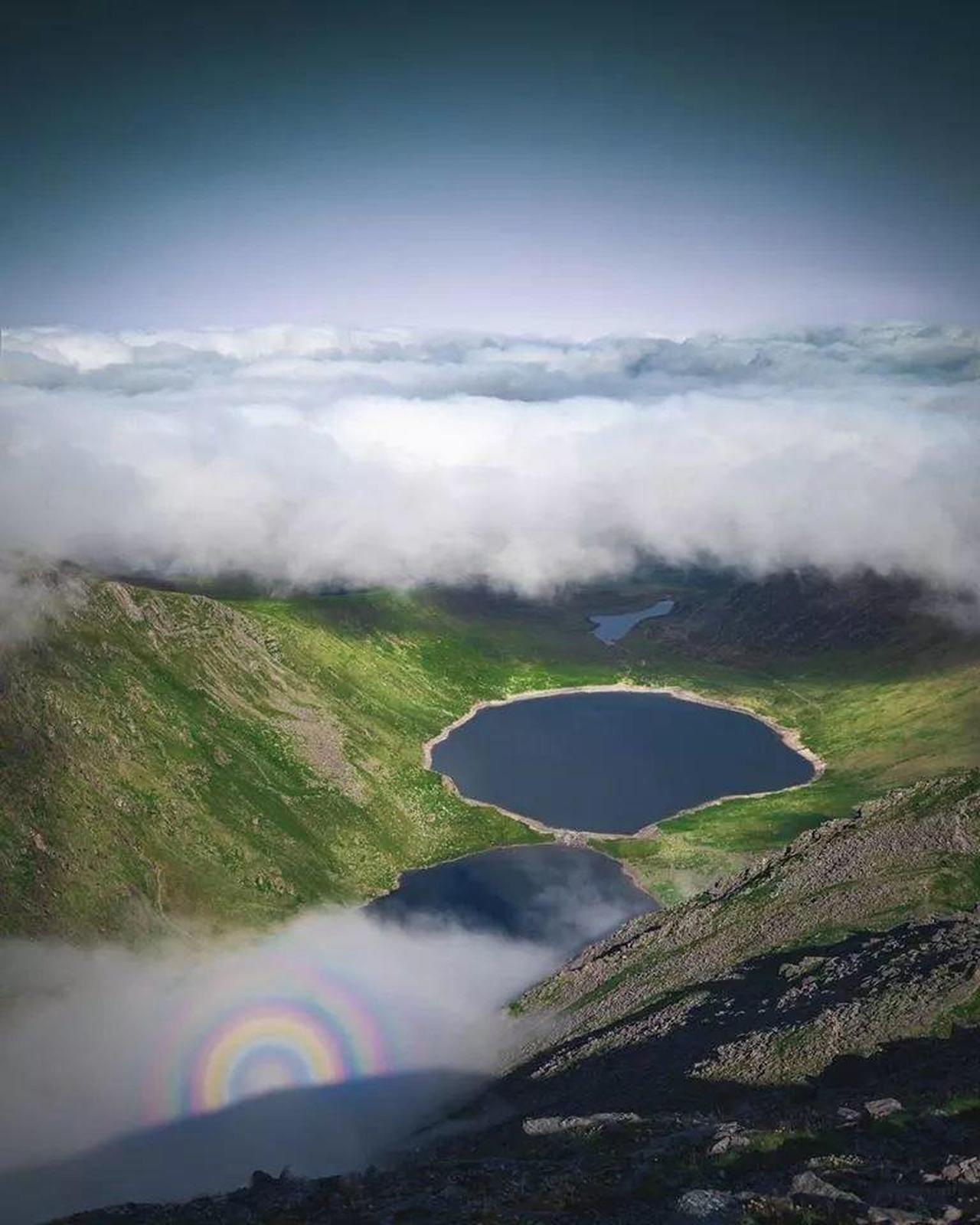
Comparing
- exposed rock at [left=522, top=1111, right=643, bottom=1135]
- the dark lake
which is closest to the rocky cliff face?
exposed rock at [left=522, top=1111, right=643, bottom=1135]

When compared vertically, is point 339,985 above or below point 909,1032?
below

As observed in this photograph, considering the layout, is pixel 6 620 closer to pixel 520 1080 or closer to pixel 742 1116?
pixel 520 1080

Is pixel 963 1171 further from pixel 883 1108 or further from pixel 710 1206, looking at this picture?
pixel 883 1108

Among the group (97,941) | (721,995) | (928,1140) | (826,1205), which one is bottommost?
(97,941)

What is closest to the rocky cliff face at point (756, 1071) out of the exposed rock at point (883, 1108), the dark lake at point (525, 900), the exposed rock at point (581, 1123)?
the exposed rock at point (883, 1108)

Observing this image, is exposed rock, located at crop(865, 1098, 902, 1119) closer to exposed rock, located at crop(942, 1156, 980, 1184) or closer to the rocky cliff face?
the rocky cliff face

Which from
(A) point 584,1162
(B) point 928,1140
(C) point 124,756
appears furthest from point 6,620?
(B) point 928,1140
